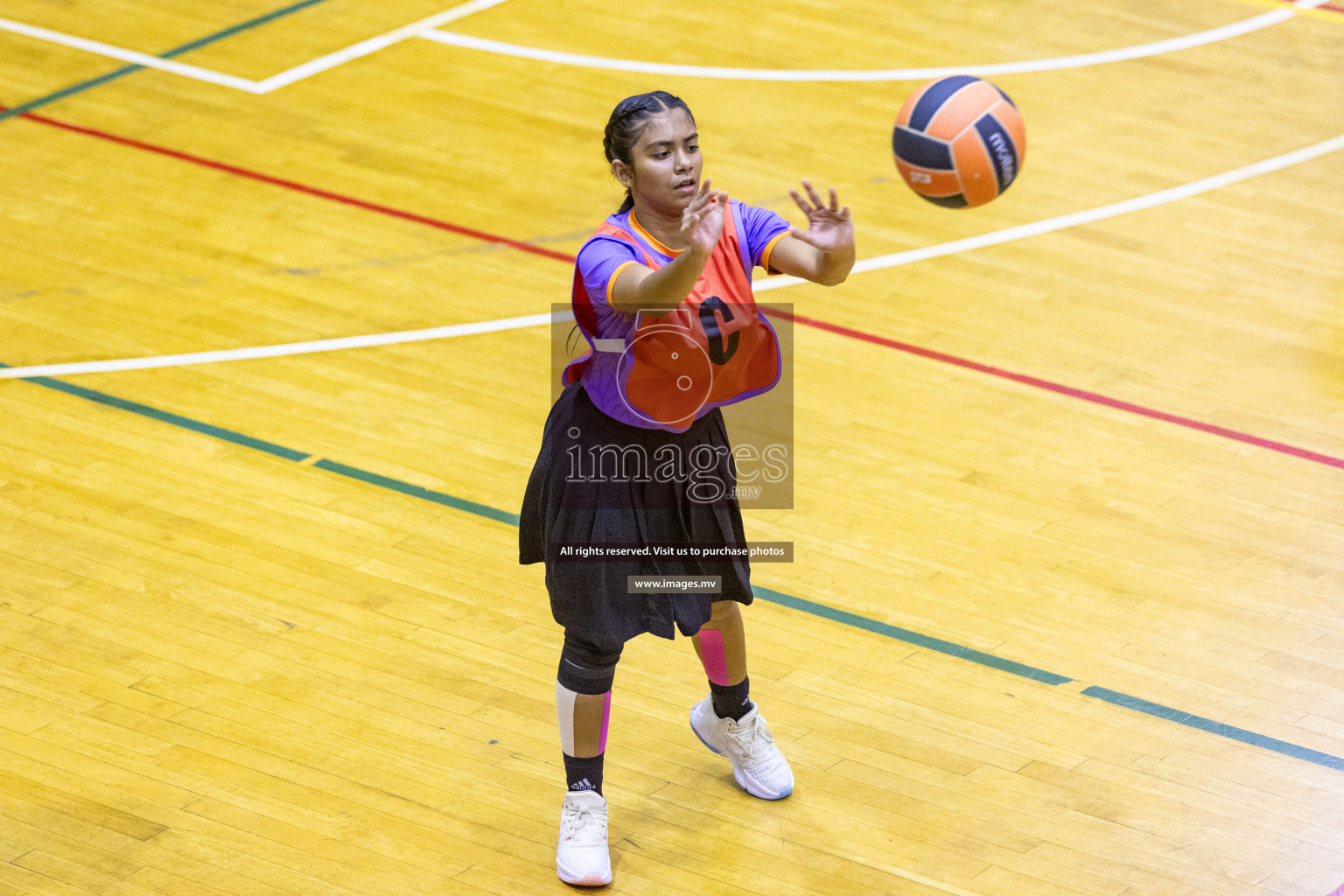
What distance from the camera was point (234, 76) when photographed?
8484 mm

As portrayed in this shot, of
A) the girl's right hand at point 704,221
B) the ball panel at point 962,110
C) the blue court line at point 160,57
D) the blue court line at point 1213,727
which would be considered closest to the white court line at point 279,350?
the ball panel at point 962,110

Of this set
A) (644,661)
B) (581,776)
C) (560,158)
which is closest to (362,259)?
(560,158)

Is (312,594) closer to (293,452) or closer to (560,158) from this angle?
(293,452)

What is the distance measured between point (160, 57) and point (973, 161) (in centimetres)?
569

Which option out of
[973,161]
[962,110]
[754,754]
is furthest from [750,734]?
[962,110]

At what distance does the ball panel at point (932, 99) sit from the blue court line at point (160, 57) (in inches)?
205

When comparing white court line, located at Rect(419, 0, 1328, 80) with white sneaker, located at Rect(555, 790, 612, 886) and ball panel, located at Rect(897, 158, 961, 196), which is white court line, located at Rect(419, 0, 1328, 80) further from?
white sneaker, located at Rect(555, 790, 612, 886)

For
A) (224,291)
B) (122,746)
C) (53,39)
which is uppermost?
(53,39)

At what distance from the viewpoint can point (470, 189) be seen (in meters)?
7.48

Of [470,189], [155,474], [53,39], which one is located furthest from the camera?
[53,39]

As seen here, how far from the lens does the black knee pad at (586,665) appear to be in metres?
3.74

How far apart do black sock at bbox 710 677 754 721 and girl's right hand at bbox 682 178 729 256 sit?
1.28 metres

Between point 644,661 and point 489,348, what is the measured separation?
1.95 m

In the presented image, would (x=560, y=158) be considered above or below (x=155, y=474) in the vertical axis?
above
